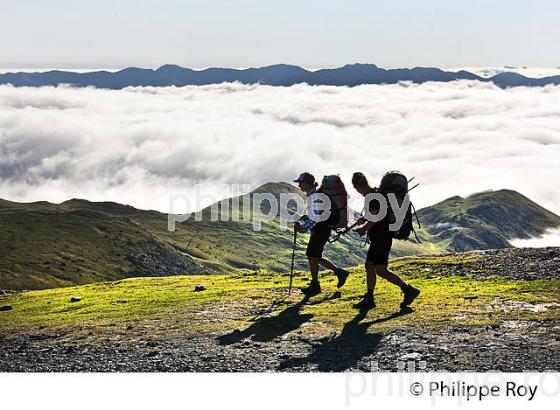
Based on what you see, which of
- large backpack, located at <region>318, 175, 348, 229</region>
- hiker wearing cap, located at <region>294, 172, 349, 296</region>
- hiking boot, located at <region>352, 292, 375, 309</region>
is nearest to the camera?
hiking boot, located at <region>352, 292, 375, 309</region>

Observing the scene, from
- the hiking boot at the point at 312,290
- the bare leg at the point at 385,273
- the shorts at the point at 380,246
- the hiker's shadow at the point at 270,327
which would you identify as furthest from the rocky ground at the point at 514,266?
the hiker's shadow at the point at 270,327

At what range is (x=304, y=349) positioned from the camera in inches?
682

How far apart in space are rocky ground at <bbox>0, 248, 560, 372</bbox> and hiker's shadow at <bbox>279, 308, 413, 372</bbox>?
3 centimetres

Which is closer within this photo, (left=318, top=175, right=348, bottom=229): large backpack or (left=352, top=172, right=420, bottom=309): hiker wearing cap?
(left=352, top=172, right=420, bottom=309): hiker wearing cap

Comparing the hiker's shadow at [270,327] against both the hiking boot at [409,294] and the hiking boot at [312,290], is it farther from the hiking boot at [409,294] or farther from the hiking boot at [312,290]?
the hiking boot at [409,294]

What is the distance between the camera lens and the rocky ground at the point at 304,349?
15.5 meters

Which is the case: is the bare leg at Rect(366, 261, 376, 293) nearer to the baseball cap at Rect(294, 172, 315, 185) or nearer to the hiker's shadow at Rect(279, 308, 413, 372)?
the hiker's shadow at Rect(279, 308, 413, 372)

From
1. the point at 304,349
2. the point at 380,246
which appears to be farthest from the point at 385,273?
the point at 304,349

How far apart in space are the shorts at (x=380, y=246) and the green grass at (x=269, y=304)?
6.02 feet

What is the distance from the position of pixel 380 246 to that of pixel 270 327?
4545 mm

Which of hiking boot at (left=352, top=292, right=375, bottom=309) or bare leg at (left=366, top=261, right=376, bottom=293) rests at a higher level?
bare leg at (left=366, top=261, right=376, bottom=293)

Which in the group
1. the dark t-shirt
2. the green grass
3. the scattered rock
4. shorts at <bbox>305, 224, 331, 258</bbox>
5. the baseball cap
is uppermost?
the baseball cap

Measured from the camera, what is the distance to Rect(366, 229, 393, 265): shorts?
20.6 m

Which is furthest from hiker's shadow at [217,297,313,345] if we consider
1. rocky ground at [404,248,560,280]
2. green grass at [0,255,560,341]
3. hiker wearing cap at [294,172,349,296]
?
rocky ground at [404,248,560,280]
